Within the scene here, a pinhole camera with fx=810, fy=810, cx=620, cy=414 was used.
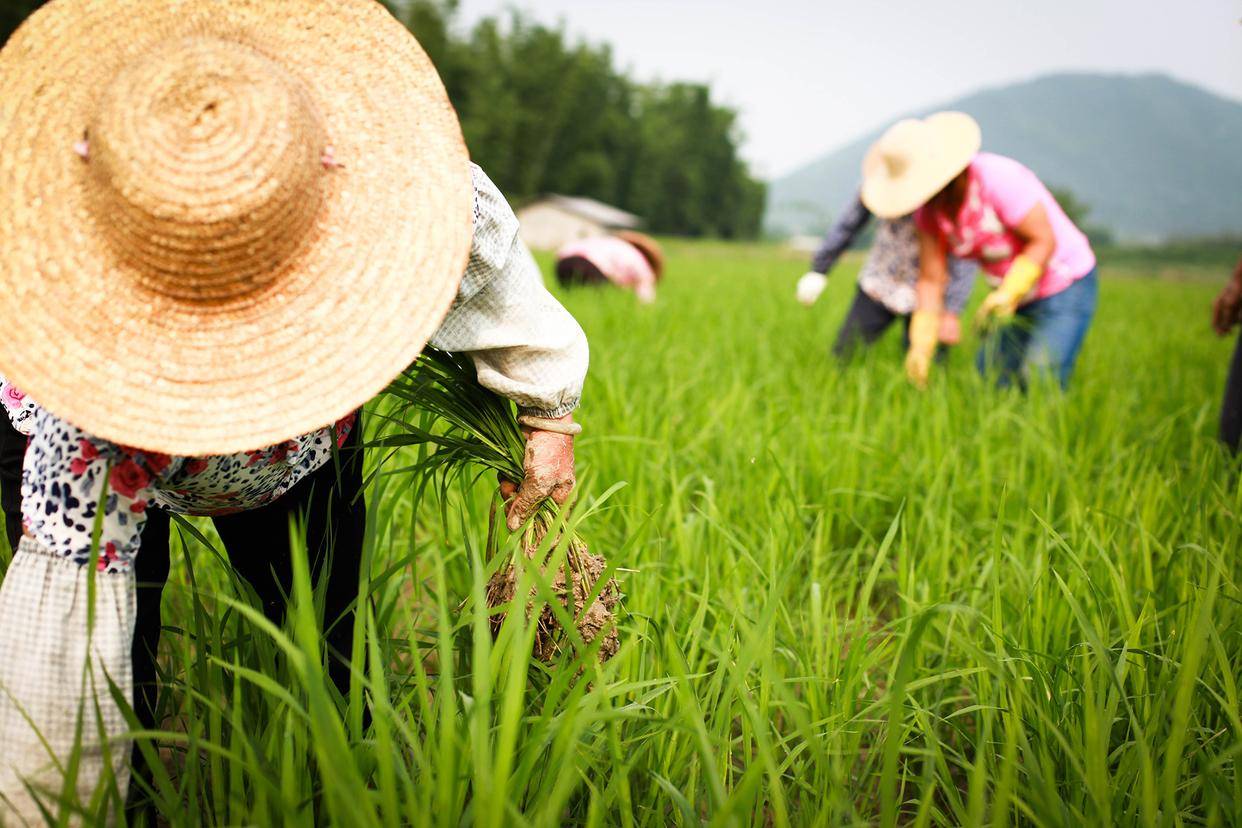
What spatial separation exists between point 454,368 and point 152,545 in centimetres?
45

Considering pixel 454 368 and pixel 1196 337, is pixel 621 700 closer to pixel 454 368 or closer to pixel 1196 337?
pixel 454 368

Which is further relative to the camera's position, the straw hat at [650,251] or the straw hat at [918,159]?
Answer: the straw hat at [650,251]

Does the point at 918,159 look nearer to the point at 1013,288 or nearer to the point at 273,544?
the point at 1013,288

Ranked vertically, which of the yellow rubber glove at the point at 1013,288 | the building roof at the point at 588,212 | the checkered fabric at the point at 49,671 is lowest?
the building roof at the point at 588,212

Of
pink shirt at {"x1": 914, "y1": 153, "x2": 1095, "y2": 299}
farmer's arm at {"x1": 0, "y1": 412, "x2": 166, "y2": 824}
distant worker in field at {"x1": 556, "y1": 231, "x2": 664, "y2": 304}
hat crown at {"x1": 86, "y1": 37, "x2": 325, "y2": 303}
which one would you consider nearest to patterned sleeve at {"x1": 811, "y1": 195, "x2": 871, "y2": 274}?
pink shirt at {"x1": 914, "y1": 153, "x2": 1095, "y2": 299}

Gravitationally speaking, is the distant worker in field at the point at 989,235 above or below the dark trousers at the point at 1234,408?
above

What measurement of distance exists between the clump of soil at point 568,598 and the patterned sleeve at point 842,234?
9.37 ft

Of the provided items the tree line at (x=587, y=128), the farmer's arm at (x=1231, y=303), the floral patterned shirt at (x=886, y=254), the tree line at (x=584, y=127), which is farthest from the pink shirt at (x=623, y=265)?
the tree line at (x=587, y=128)

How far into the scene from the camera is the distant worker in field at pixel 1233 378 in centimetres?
240

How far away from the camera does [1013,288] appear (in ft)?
9.29

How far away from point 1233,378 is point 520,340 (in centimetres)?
238

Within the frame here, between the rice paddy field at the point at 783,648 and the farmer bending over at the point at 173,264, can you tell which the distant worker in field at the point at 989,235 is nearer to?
the rice paddy field at the point at 783,648

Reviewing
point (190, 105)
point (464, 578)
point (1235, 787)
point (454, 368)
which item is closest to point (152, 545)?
point (454, 368)

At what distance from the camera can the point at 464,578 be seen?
5.40ft
